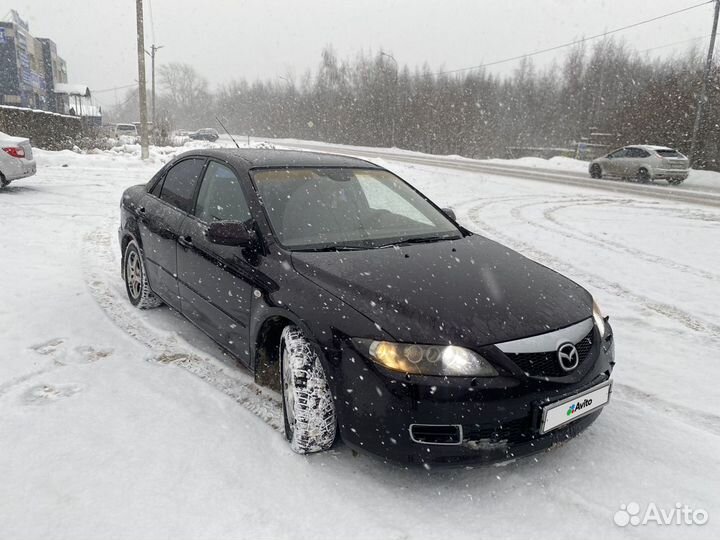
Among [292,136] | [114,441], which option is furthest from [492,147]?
[114,441]

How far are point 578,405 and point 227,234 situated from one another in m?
2.00

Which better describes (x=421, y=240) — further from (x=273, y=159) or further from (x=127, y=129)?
(x=127, y=129)

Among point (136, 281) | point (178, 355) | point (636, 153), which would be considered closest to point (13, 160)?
point (136, 281)

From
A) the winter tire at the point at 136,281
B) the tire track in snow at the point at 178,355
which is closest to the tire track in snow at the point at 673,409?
the tire track in snow at the point at 178,355

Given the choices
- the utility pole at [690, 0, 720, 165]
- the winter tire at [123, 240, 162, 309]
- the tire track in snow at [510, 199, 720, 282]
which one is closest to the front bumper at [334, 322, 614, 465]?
the winter tire at [123, 240, 162, 309]

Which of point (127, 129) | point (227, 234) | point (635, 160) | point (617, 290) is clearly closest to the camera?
point (227, 234)

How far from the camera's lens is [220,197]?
350cm

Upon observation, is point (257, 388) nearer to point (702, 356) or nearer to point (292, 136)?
point (702, 356)

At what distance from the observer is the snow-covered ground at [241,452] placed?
216 cm

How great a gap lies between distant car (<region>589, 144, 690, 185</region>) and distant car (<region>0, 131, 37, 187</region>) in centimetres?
1958

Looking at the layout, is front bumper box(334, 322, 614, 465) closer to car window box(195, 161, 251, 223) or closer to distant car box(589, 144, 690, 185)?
car window box(195, 161, 251, 223)

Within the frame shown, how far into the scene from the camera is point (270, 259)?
2814 millimetres

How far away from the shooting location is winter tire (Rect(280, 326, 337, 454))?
2.45 metres

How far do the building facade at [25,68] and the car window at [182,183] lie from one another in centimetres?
3886
